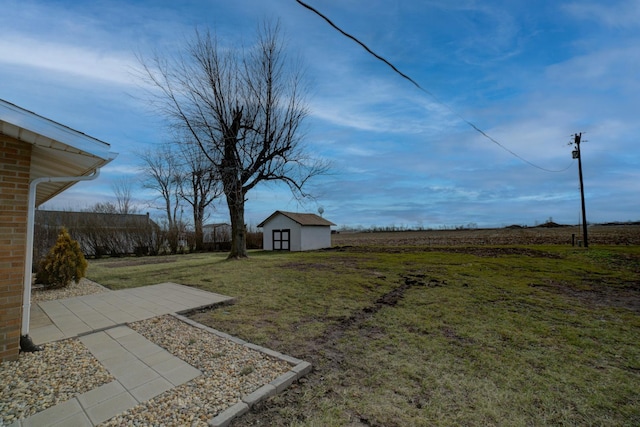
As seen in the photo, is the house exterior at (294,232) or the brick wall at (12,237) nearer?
the brick wall at (12,237)

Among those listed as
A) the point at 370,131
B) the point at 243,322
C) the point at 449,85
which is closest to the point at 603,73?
the point at 449,85

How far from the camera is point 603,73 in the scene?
24.9 feet

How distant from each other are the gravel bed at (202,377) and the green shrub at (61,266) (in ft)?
15.0

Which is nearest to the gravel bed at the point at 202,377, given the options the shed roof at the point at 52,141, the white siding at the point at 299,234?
the shed roof at the point at 52,141

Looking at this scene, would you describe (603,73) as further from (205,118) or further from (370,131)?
(205,118)

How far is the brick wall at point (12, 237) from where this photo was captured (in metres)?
2.90

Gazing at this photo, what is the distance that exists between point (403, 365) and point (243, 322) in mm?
2526

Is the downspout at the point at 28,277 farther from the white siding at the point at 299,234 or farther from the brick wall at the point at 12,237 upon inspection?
the white siding at the point at 299,234

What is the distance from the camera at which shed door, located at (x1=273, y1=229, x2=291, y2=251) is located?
21422 mm

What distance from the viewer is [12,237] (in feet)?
9.70

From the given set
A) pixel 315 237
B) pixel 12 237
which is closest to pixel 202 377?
pixel 12 237

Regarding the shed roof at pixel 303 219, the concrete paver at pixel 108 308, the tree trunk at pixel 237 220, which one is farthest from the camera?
the shed roof at pixel 303 219

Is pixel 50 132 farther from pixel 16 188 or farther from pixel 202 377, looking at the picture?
pixel 202 377

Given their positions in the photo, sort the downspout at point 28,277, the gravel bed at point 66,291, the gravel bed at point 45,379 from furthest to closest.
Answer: the gravel bed at point 66,291
the downspout at point 28,277
the gravel bed at point 45,379
